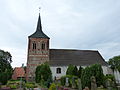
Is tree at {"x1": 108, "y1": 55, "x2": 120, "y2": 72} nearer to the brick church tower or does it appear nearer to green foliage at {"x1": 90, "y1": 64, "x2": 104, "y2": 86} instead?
the brick church tower

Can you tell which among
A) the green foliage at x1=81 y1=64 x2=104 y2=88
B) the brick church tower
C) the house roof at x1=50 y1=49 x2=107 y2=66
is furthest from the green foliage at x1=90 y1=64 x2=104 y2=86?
the brick church tower

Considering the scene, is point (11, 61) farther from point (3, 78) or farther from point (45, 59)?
point (3, 78)

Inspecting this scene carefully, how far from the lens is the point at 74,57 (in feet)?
133

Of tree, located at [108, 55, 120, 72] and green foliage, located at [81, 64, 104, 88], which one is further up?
tree, located at [108, 55, 120, 72]

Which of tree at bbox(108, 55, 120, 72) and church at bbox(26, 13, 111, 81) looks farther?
tree at bbox(108, 55, 120, 72)

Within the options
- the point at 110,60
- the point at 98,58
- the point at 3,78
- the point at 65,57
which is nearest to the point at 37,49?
the point at 65,57

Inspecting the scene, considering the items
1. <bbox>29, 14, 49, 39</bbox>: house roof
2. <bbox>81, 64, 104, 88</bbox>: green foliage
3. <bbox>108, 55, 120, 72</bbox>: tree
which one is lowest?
<bbox>81, 64, 104, 88</bbox>: green foliage

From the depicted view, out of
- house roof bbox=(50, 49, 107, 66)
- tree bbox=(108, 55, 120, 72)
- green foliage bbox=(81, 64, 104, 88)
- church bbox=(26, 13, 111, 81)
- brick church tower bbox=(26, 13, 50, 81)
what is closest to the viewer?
green foliage bbox=(81, 64, 104, 88)

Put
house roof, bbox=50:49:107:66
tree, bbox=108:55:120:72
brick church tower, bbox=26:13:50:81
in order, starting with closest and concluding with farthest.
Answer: brick church tower, bbox=26:13:50:81, house roof, bbox=50:49:107:66, tree, bbox=108:55:120:72

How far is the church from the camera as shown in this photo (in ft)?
123

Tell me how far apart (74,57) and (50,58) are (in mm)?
5865

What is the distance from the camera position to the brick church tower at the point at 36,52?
3725 cm

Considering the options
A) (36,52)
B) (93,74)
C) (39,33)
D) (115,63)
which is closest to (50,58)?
(36,52)

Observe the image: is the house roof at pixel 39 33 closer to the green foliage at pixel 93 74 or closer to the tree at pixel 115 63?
the tree at pixel 115 63
